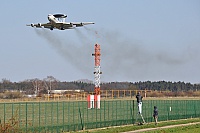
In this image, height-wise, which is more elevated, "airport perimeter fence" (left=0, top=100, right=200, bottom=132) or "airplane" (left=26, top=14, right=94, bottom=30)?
"airplane" (left=26, top=14, right=94, bottom=30)

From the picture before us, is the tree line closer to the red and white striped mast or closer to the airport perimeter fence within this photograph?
the red and white striped mast

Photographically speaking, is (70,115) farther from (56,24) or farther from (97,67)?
(97,67)

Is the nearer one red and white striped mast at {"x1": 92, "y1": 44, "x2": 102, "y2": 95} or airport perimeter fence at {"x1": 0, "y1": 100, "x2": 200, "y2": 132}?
airport perimeter fence at {"x1": 0, "y1": 100, "x2": 200, "y2": 132}

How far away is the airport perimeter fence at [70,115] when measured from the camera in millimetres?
27625

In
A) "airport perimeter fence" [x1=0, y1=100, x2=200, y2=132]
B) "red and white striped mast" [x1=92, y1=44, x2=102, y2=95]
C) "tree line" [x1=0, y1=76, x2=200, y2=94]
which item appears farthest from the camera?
"tree line" [x1=0, y1=76, x2=200, y2=94]

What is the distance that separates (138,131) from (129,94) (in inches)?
2942

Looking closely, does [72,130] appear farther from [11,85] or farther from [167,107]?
[11,85]

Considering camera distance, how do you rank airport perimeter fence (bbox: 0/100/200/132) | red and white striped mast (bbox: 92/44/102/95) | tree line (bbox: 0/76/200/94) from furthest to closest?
tree line (bbox: 0/76/200/94) → red and white striped mast (bbox: 92/44/102/95) → airport perimeter fence (bbox: 0/100/200/132)

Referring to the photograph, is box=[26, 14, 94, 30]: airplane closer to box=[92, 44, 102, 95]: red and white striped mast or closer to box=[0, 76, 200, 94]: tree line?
box=[92, 44, 102, 95]: red and white striped mast

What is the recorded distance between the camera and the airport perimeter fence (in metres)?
27.6

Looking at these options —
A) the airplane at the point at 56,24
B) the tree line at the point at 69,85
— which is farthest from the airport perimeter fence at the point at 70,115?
the tree line at the point at 69,85

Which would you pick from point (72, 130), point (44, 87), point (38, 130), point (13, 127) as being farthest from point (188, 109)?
point (44, 87)

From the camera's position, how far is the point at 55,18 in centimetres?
3947

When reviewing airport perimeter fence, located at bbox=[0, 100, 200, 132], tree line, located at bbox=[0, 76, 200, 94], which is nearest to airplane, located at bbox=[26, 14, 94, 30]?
airport perimeter fence, located at bbox=[0, 100, 200, 132]
